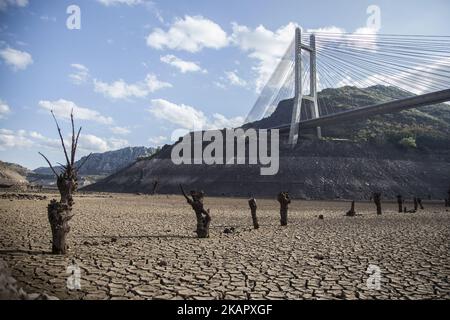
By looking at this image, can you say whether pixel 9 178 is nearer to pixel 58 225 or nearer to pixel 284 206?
pixel 284 206

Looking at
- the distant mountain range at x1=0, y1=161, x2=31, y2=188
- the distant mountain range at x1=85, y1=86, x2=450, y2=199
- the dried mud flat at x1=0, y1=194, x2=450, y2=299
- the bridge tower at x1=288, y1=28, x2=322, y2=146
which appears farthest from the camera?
the bridge tower at x1=288, y1=28, x2=322, y2=146

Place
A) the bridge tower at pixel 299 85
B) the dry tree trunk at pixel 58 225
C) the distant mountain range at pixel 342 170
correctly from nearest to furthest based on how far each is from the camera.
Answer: the dry tree trunk at pixel 58 225 → the distant mountain range at pixel 342 170 → the bridge tower at pixel 299 85

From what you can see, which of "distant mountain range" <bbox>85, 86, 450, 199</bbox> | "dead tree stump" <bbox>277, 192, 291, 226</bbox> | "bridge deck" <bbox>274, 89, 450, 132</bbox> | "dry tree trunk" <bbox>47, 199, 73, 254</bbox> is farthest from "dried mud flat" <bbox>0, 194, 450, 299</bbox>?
"distant mountain range" <bbox>85, 86, 450, 199</bbox>

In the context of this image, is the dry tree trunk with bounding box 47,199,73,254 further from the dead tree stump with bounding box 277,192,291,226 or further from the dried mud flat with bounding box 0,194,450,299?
the dead tree stump with bounding box 277,192,291,226

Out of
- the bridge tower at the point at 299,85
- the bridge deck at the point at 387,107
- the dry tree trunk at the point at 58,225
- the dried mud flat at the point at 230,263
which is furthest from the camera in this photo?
the bridge tower at the point at 299,85

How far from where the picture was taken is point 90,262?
23.9 ft

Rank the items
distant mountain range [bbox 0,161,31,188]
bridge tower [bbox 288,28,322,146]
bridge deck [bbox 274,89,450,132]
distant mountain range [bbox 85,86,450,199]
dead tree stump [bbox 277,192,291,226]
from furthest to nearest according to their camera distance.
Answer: bridge tower [bbox 288,28,322,146], distant mountain range [bbox 0,161,31,188], distant mountain range [bbox 85,86,450,199], bridge deck [bbox 274,89,450,132], dead tree stump [bbox 277,192,291,226]

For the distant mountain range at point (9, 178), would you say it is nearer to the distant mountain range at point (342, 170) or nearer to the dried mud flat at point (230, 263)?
the distant mountain range at point (342, 170)

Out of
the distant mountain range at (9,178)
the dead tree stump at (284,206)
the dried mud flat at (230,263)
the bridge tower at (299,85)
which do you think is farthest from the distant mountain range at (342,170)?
the dried mud flat at (230,263)

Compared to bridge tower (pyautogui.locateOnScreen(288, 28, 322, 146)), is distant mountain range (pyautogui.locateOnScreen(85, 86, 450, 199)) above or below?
below

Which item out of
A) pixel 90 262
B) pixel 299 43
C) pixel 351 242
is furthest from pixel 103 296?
pixel 299 43

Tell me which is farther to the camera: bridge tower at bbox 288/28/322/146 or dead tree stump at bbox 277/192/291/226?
bridge tower at bbox 288/28/322/146

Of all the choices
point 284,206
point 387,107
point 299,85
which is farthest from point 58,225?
point 299,85

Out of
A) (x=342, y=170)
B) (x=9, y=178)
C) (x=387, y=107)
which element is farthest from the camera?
(x=9, y=178)
